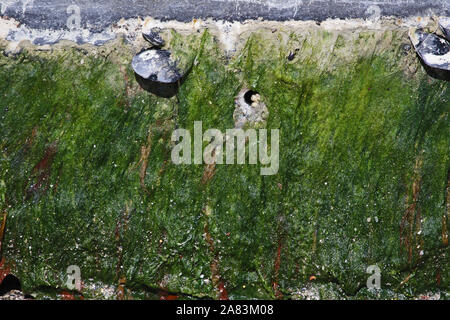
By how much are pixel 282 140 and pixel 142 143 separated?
4.54 feet

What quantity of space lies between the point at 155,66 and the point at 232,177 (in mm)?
1298

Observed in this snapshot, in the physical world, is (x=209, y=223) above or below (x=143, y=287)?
above

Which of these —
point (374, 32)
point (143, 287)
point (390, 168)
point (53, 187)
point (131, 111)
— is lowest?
point (143, 287)

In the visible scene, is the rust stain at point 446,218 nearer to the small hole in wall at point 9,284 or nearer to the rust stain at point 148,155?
the rust stain at point 148,155

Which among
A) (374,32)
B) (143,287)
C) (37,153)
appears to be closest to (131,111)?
(37,153)

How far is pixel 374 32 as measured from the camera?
359 centimetres

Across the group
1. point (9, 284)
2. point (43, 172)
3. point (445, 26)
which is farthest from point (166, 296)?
point (445, 26)

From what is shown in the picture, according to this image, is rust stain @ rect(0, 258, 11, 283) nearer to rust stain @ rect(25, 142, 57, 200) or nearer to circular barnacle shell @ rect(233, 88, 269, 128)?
rust stain @ rect(25, 142, 57, 200)

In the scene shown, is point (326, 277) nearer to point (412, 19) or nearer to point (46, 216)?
point (412, 19)

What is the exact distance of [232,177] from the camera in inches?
148

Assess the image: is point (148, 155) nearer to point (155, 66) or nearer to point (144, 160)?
point (144, 160)

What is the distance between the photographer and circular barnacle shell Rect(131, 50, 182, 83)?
11.6 feet

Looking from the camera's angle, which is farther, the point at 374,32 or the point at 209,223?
the point at 209,223

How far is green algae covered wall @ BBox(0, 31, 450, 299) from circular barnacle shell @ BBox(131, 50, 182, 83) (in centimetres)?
14
